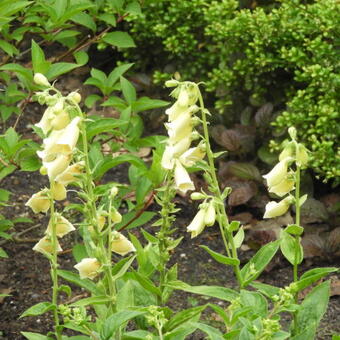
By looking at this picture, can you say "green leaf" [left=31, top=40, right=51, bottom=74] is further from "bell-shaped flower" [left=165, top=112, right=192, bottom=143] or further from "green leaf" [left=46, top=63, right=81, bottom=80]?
"bell-shaped flower" [left=165, top=112, right=192, bottom=143]

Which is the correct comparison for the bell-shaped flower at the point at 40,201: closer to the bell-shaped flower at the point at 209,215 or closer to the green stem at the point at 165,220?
the green stem at the point at 165,220

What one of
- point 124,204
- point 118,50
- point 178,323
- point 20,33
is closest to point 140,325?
point 178,323

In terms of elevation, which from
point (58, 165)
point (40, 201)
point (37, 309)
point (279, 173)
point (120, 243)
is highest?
point (58, 165)

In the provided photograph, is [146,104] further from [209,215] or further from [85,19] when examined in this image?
[209,215]

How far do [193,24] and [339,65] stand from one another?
1.23m

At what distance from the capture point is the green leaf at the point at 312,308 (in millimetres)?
2982

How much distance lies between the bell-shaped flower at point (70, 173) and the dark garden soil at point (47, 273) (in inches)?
51.4

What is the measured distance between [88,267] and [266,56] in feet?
7.71

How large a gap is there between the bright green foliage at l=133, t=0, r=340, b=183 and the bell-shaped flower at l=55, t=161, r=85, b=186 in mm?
1691

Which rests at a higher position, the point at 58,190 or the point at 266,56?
the point at 58,190

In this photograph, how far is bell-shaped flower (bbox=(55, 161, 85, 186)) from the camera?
261 centimetres

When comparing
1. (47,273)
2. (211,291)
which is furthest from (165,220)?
(47,273)

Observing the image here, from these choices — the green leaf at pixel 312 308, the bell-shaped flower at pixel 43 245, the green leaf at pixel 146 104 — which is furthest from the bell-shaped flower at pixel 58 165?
the green leaf at pixel 146 104

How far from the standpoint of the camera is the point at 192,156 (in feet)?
8.88
